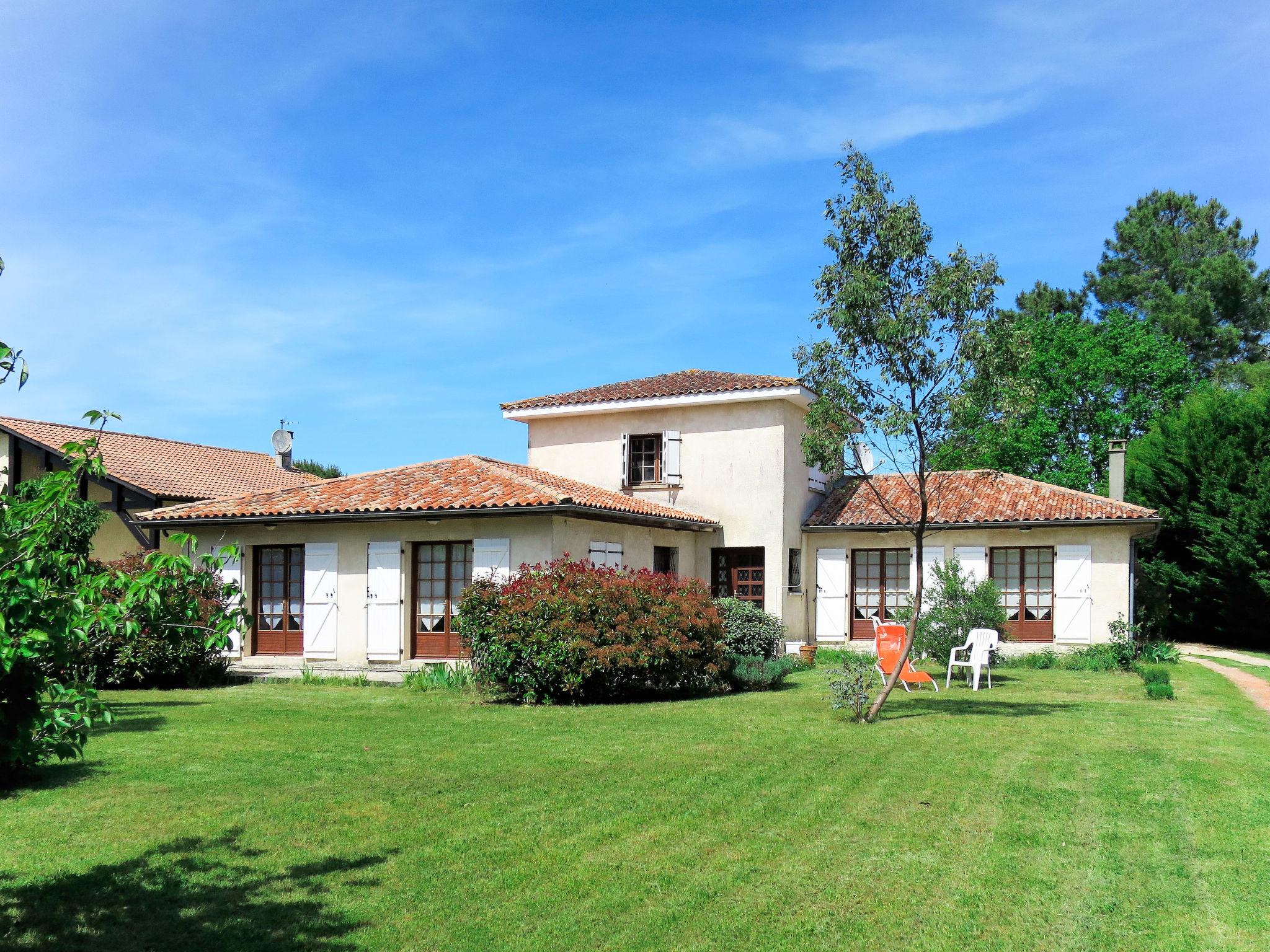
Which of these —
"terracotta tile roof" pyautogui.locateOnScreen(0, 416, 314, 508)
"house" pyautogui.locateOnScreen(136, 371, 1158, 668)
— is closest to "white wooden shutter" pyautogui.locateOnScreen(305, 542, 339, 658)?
"house" pyautogui.locateOnScreen(136, 371, 1158, 668)

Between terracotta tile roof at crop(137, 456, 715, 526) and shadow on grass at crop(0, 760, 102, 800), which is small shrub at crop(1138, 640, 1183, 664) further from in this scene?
shadow on grass at crop(0, 760, 102, 800)

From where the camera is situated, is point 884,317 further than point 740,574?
No

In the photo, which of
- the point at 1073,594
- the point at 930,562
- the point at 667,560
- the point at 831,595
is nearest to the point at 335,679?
the point at 667,560

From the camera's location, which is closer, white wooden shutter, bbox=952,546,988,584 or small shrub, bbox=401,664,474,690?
small shrub, bbox=401,664,474,690

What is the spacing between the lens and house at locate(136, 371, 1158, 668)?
56.3 ft

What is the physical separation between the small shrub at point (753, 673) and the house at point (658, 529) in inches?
130

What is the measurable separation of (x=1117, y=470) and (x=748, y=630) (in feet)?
40.2

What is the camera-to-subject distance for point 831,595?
2162 cm

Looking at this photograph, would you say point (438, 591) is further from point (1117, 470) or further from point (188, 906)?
point (1117, 470)

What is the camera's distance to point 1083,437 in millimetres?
35312

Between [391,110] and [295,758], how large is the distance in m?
9.06

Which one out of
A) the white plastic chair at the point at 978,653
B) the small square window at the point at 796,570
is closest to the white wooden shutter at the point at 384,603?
the small square window at the point at 796,570

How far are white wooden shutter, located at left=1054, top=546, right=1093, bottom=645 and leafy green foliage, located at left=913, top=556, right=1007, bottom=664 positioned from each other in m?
3.35

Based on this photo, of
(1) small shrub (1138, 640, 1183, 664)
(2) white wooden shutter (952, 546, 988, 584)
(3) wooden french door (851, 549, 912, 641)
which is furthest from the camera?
(3) wooden french door (851, 549, 912, 641)
